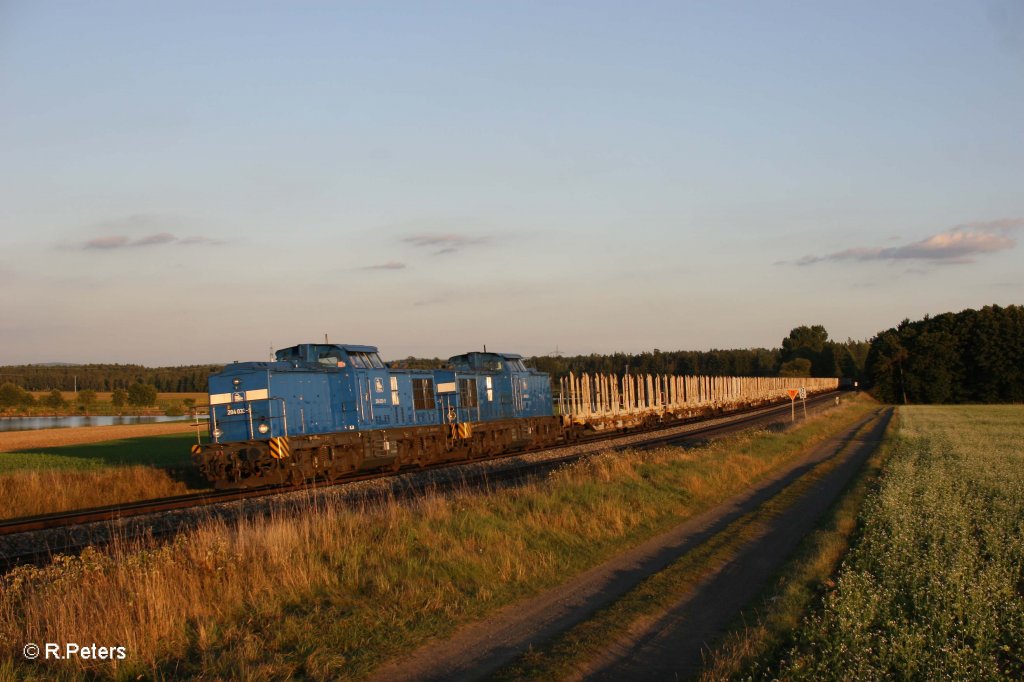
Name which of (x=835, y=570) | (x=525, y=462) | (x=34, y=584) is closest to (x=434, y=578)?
(x=34, y=584)

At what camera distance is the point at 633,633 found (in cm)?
840

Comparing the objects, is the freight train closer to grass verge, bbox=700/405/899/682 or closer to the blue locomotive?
the blue locomotive

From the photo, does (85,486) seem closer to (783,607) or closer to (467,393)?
(467,393)

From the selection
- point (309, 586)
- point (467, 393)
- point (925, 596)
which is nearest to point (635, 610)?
point (925, 596)

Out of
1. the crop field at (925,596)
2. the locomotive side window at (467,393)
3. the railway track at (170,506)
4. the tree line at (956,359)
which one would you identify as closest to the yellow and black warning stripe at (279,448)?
the railway track at (170,506)

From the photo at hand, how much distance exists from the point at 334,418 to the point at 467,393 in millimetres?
7773

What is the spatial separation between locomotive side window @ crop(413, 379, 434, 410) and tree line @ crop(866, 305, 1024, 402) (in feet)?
277

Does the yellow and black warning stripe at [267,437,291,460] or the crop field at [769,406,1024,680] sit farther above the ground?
the yellow and black warning stripe at [267,437,291,460]

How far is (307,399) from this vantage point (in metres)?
22.7

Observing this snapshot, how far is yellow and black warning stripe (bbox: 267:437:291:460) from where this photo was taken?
2075 cm

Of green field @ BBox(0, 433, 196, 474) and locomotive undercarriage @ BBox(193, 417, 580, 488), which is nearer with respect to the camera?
locomotive undercarriage @ BBox(193, 417, 580, 488)

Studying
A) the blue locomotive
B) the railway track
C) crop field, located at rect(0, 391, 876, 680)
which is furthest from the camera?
the blue locomotive

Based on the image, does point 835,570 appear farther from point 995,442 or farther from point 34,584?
point 995,442

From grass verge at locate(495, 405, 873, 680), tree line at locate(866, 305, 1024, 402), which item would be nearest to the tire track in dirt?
grass verge at locate(495, 405, 873, 680)
